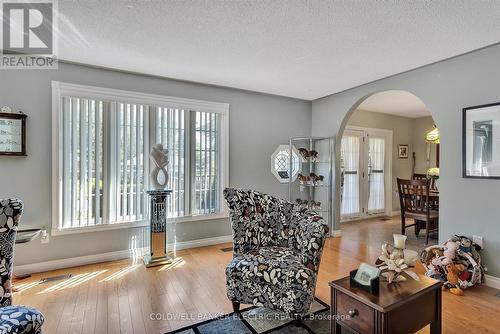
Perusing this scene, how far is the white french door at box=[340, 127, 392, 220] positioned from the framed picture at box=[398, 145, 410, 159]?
35 cm

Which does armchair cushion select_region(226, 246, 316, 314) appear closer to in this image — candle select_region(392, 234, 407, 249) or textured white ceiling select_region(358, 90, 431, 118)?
candle select_region(392, 234, 407, 249)

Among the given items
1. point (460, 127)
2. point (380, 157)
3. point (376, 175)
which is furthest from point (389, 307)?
point (380, 157)

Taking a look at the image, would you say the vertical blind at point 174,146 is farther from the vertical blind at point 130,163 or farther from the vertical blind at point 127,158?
the vertical blind at point 130,163

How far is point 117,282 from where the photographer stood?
8.70 ft

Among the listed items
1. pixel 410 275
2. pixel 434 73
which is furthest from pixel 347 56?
pixel 410 275

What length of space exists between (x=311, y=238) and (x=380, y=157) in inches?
192

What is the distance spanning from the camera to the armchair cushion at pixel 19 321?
1.11 metres

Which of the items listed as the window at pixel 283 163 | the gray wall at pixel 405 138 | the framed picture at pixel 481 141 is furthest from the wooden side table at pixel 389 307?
the gray wall at pixel 405 138

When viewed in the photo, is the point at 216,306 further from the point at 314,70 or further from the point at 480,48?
the point at 480,48

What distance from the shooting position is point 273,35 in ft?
7.71

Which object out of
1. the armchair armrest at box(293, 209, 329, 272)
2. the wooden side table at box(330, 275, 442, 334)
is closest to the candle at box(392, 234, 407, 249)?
the wooden side table at box(330, 275, 442, 334)

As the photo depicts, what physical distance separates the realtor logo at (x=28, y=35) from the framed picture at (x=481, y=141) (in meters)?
3.80

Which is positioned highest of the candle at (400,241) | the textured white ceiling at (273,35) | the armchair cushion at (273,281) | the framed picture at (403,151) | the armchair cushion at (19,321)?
the textured white ceiling at (273,35)

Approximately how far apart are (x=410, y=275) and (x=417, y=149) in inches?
222
